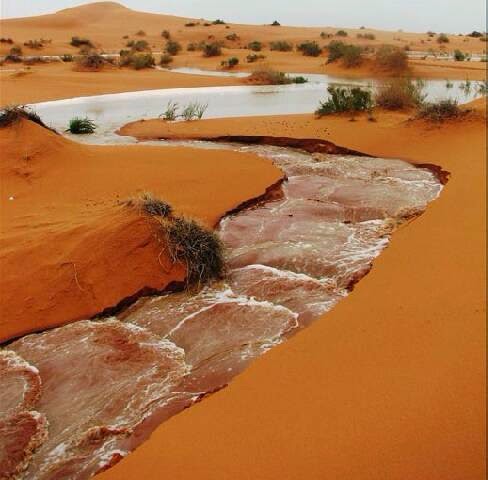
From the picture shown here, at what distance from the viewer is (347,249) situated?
5.51 metres

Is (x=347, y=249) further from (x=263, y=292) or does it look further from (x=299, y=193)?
(x=299, y=193)

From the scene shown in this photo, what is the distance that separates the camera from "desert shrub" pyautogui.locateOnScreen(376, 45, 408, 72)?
66.2 ft

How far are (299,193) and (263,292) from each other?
2.90 meters

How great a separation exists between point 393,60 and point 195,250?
58.3 feet

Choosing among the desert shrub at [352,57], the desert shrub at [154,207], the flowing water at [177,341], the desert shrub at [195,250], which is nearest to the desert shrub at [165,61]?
the desert shrub at [352,57]

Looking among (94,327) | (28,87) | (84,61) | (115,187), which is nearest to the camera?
(94,327)

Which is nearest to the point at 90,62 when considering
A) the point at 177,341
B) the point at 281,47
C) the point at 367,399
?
the point at 281,47

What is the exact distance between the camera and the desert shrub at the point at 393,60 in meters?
20.2

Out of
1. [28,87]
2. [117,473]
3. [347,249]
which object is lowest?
[117,473]

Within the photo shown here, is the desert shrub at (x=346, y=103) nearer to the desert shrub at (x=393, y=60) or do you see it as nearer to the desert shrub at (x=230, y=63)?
the desert shrub at (x=393, y=60)

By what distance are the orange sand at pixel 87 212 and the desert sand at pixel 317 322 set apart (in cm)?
2

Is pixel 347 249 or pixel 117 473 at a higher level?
pixel 347 249

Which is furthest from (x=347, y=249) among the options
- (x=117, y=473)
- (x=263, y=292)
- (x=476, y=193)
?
(x=117, y=473)

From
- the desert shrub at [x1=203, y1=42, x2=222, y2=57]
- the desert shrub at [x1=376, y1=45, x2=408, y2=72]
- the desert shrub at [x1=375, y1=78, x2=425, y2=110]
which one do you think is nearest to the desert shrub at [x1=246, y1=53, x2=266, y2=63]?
the desert shrub at [x1=203, y1=42, x2=222, y2=57]
